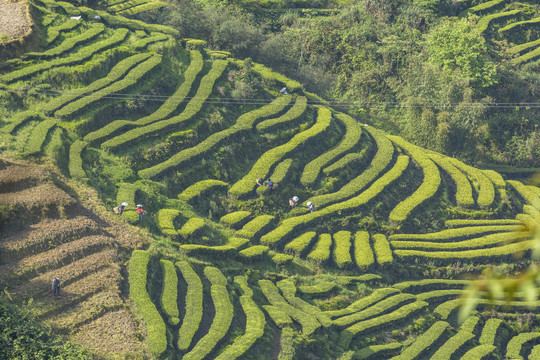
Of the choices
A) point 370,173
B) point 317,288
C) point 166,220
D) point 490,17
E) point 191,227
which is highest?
point 490,17

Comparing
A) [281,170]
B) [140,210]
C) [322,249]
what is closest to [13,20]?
[140,210]

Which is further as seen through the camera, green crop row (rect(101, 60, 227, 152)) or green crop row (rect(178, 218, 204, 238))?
green crop row (rect(101, 60, 227, 152))

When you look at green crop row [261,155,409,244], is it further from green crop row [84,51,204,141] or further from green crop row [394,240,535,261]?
green crop row [84,51,204,141]

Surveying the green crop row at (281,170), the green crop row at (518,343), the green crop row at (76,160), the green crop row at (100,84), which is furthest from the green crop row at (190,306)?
the green crop row at (518,343)

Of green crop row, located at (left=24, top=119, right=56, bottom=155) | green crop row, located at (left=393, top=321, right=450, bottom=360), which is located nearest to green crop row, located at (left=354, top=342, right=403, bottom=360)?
green crop row, located at (left=393, top=321, right=450, bottom=360)

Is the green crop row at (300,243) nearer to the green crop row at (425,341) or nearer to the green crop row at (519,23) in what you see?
the green crop row at (425,341)

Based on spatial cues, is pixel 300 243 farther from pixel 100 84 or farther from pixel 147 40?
pixel 147 40
